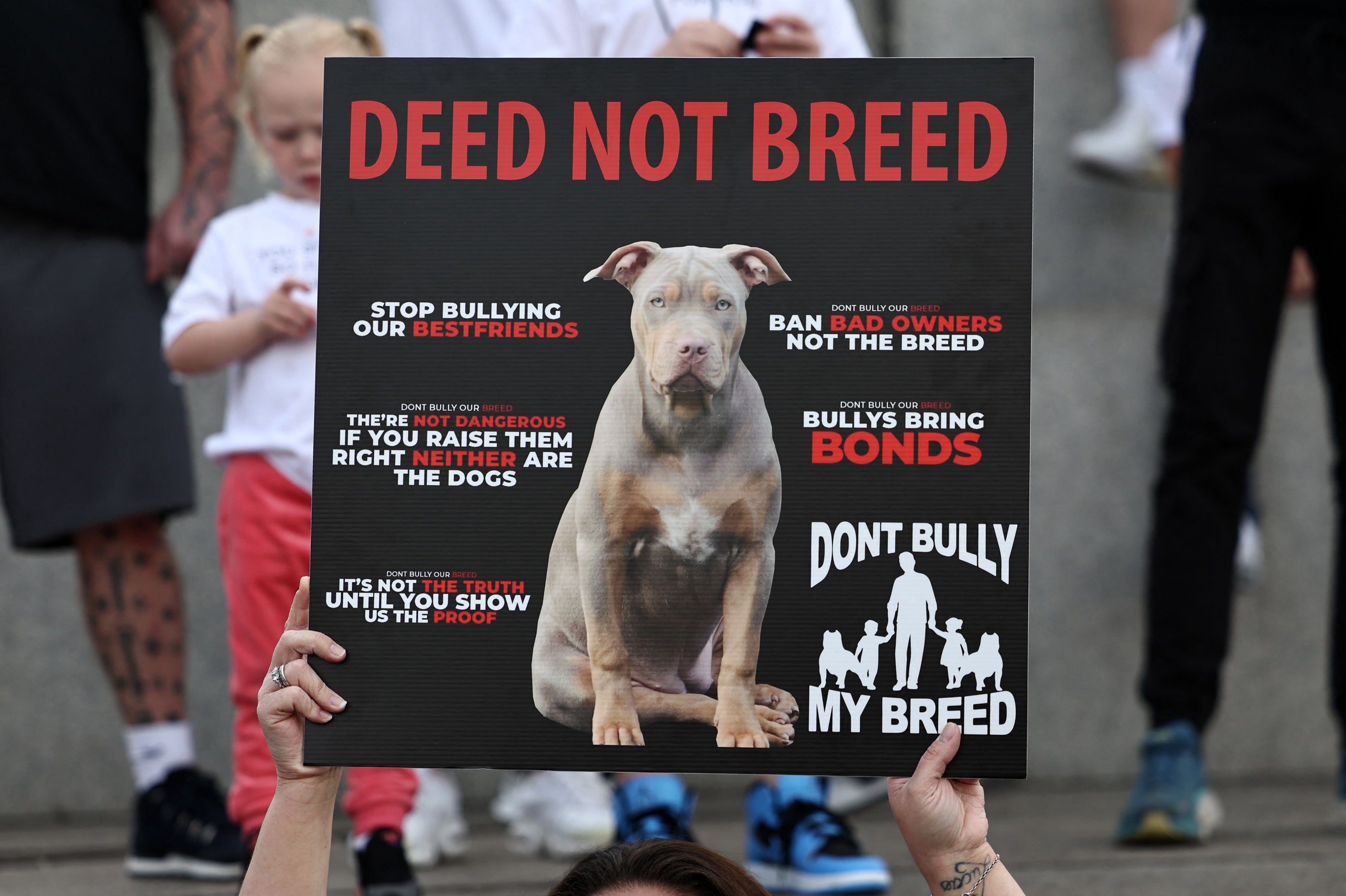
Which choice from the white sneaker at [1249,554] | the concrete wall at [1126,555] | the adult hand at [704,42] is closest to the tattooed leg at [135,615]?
the adult hand at [704,42]

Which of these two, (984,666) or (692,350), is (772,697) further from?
(692,350)

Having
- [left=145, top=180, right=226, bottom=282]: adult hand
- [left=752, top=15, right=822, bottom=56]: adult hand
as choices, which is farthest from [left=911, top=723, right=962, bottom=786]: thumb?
[left=145, top=180, right=226, bottom=282]: adult hand

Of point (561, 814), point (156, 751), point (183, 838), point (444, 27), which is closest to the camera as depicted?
point (183, 838)

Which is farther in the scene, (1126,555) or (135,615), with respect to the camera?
(1126,555)

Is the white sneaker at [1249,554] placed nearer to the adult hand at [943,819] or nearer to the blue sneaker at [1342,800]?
the blue sneaker at [1342,800]

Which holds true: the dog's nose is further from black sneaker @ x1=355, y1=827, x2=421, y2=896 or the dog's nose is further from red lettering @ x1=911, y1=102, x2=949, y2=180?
black sneaker @ x1=355, y1=827, x2=421, y2=896

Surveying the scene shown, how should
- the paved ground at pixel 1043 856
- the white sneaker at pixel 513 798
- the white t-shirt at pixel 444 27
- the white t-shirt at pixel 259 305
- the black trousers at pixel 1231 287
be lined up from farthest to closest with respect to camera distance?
the white t-shirt at pixel 444 27
the white sneaker at pixel 513 798
the black trousers at pixel 1231 287
the white t-shirt at pixel 259 305
the paved ground at pixel 1043 856

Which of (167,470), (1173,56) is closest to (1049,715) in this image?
(1173,56)

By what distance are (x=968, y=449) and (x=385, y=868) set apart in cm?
117

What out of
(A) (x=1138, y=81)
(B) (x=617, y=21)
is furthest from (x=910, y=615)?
(A) (x=1138, y=81)

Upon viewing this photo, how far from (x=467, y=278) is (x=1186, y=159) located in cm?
179

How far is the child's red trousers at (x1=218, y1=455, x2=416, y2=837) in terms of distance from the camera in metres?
2.16

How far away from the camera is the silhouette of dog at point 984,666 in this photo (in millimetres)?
1235

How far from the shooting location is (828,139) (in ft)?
4.21
